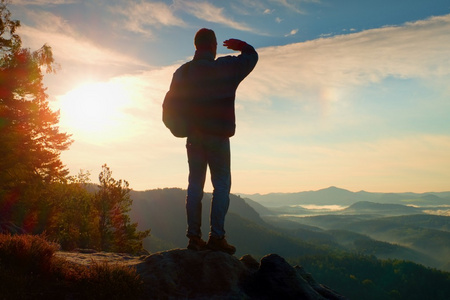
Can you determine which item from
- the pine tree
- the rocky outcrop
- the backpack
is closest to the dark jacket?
the backpack

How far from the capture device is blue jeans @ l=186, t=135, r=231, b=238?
17.5ft

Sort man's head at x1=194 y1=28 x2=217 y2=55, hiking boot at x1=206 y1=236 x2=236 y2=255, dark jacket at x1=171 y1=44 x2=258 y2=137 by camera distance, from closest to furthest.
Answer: dark jacket at x1=171 y1=44 x2=258 y2=137, man's head at x1=194 y1=28 x2=217 y2=55, hiking boot at x1=206 y1=236 x2=236 y2=255

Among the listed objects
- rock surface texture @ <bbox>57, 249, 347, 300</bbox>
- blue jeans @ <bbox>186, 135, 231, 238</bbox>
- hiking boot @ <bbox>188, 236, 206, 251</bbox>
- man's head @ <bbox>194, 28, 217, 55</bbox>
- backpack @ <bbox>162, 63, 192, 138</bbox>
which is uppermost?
man's head @ <bbox>194, 28, 217, 55</bbox>

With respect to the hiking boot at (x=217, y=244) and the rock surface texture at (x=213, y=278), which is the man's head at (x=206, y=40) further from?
the rock surface texture at (x=213, y=278)

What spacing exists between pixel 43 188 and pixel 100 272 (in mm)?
27396

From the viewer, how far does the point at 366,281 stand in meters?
192

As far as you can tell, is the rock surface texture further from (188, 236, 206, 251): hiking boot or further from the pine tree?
the pine tree

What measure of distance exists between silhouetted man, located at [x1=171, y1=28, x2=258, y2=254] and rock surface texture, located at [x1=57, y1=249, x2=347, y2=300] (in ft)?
1.33

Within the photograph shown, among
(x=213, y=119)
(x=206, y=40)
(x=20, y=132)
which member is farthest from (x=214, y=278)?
(x=20, y=132)

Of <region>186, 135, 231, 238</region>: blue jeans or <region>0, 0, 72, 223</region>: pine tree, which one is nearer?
<region>186, 135, 231, 238</region>: blue jeans

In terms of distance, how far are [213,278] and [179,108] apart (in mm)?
2867

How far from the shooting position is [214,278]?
496 cm

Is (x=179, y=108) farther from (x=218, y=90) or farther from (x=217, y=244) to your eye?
(x=217, y=244)

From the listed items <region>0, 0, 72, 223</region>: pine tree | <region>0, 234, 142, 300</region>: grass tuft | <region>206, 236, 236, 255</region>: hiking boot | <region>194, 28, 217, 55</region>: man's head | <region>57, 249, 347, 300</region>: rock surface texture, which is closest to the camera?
<region>0, 234, 142, 300</region>: grass tuft
